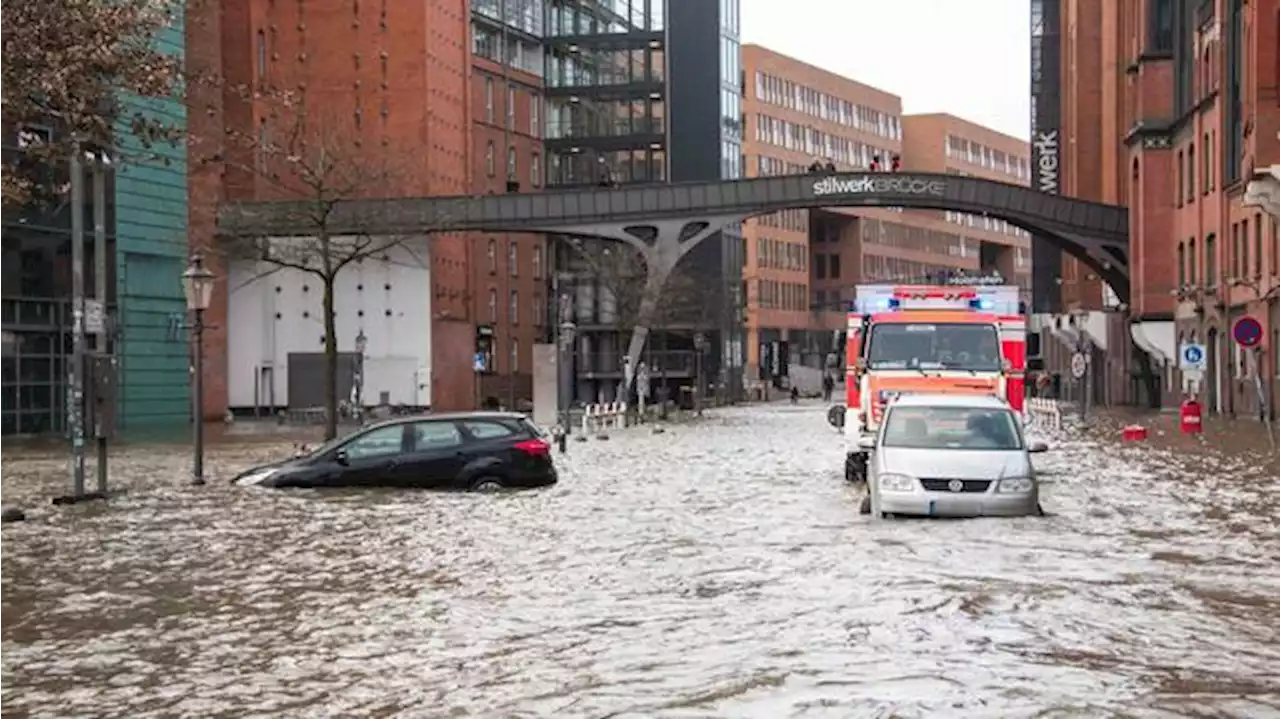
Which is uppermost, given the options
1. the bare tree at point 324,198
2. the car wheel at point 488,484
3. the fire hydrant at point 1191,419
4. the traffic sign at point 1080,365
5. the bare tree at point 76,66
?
the bare tree at point 324,198

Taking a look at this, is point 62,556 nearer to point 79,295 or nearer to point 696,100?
point 79,295

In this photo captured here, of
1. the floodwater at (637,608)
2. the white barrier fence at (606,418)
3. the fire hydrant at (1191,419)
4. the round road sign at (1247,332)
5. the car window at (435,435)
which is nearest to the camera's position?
the floodwater at (637,608)

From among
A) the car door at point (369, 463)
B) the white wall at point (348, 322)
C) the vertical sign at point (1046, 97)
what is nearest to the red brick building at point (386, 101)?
the white wall at point (348, 322)

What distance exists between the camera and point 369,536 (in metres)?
18.6

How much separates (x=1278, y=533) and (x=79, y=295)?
15.8 m

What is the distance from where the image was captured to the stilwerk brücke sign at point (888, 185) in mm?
64875

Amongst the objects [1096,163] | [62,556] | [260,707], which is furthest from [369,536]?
[1096,163]

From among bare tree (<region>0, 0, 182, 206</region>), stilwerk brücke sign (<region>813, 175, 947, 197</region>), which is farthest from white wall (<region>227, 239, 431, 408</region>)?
bare tree (<region>0, 0, 182, 206</region>)

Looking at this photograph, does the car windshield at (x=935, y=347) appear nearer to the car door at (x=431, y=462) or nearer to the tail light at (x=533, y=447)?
the tail light at (x=533, y=447)

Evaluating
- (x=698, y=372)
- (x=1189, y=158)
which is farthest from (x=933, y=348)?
(x=698, y=372)

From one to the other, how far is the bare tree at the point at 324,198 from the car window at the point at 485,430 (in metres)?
11.3

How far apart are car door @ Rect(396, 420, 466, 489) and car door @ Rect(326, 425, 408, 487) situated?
13cm

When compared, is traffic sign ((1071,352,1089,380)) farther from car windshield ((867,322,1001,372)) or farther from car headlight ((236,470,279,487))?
car headlight ((236,470,279,487))

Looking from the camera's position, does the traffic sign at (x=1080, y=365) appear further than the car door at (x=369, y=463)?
Yes
